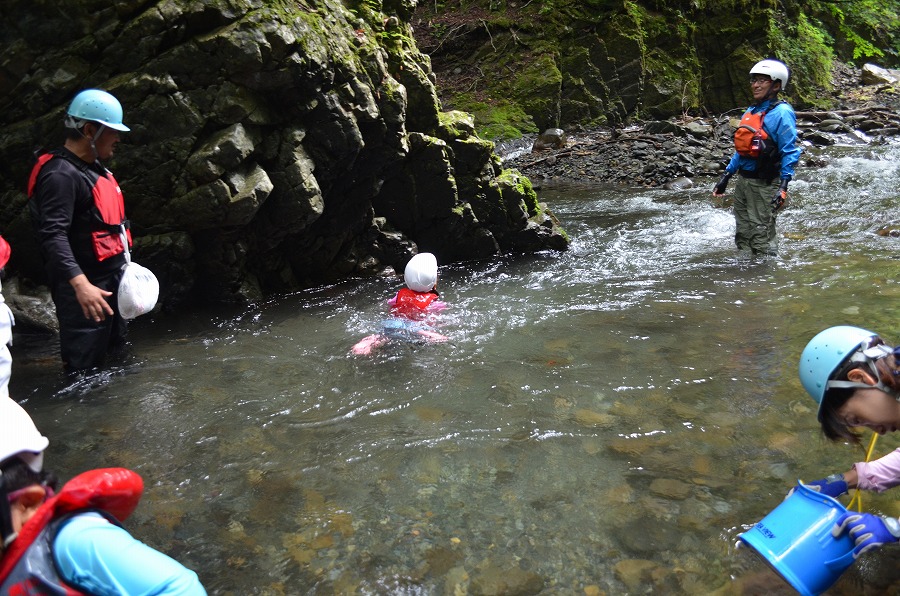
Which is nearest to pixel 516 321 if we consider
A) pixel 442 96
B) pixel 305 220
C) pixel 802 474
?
pixel 305 220

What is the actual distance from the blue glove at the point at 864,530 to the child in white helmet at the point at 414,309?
3.63 meters

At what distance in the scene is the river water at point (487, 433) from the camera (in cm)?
288

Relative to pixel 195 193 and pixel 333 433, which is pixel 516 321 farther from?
pixel 195 193

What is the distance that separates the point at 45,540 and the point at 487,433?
8.40 feet

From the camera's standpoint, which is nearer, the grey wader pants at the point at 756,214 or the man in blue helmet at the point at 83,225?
the man in blue helmet at the point at 83,225

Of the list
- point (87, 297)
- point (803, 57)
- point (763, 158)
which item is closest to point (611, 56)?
point (803, 57)

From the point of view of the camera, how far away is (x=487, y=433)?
13.0 feet

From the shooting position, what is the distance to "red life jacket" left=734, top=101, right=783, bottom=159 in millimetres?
7258

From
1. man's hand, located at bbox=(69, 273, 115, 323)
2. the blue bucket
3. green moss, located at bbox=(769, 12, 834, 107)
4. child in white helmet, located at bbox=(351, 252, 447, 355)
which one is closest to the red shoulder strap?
the blue bucket

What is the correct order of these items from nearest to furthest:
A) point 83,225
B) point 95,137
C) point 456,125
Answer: point 95,137, point 83,225, point 456,125

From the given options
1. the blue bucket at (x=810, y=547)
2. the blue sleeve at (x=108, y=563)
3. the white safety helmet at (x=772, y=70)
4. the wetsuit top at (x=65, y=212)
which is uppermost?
the wetsuit top at (x=65, y=212)

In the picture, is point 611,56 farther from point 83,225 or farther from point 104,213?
point 83,225

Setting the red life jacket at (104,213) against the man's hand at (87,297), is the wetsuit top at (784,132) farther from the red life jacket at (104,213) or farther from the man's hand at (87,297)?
the man's hand at (87,297)

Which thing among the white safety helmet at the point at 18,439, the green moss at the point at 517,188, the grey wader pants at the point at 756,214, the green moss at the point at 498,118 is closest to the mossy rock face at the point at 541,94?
the green moss at the point at 498,118
